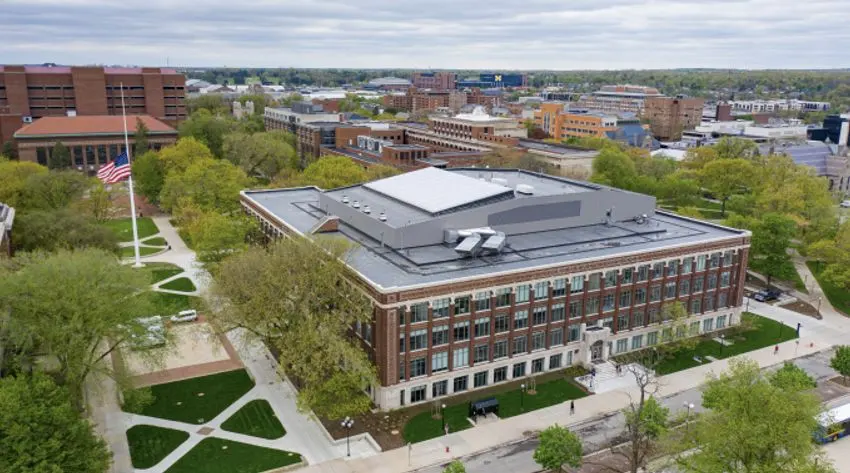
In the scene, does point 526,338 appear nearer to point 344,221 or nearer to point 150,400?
point 344,221

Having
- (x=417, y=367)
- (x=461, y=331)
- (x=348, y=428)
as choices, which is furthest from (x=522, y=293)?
(x=348, y=428)

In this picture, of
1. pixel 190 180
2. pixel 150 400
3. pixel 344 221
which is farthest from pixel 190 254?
pixel 150 400

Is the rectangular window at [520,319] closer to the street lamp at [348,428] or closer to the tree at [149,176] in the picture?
the street lamp at [348,428]

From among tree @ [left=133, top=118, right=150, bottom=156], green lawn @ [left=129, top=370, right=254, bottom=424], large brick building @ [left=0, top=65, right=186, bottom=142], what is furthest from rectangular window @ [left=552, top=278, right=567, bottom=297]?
large brick building @ [left=0, top=65, right=186, bottom=142]

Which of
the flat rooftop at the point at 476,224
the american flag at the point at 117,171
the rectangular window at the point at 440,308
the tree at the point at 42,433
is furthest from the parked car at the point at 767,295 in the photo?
the american flag at the point at 117,171

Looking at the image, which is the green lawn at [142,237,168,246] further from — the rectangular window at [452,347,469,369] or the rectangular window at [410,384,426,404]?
the rectangular window at [452,347,469,369]

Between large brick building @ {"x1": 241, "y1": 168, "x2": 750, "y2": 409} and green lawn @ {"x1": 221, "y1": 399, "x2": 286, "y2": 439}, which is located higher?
large brick building @ {"x1": 241, "y1": 168, "x2": 750, "y2": 409}
